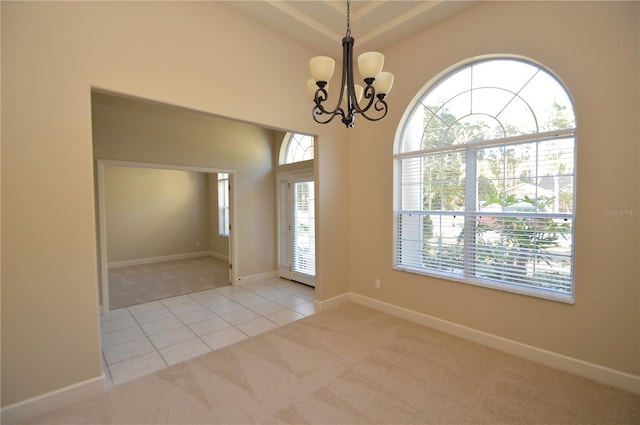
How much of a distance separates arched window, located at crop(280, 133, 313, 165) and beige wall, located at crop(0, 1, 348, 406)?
8.27 feet

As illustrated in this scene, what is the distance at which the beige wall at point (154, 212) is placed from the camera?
6789mm

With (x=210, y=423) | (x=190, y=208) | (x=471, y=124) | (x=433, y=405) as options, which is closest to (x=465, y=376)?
(x=433, y=405)

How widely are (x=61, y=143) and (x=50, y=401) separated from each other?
6.13ft

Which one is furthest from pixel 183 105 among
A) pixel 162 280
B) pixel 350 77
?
pixel 162 280

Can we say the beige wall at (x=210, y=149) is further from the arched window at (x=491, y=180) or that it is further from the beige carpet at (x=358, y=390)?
the arched window at (x=491, y=180)

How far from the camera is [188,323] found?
364cm

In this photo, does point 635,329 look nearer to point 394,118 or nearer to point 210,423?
point 394,118

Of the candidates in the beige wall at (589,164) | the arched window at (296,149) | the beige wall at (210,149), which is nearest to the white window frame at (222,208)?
the beige wall at (210,149)

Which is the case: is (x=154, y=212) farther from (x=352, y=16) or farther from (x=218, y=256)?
(x=352, y=16)

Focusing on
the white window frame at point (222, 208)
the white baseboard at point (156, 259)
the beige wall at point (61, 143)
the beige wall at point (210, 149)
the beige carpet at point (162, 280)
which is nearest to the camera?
the beige wall at point (61, 143)

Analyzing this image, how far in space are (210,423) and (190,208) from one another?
684 cm

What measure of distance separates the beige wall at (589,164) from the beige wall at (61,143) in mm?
2919

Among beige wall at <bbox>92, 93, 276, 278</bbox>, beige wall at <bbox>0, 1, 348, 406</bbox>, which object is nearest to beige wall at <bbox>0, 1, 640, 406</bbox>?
beige wall at <bbox>0, 1, 348, 406</bbox>

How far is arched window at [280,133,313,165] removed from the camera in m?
5.11
